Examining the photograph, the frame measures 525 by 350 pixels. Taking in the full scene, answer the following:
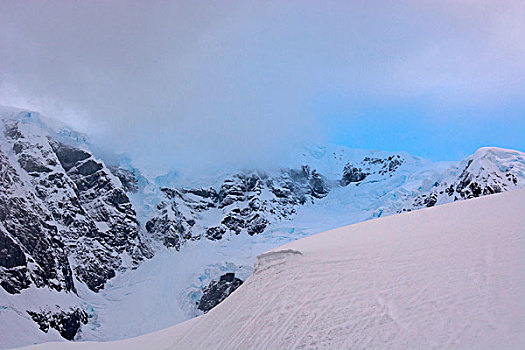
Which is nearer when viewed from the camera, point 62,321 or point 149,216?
point 62,321

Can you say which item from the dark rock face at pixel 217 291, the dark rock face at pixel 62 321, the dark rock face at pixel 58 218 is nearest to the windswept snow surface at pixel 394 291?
the dark rock face at pixel 62 321

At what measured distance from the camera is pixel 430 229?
10539 millimetres

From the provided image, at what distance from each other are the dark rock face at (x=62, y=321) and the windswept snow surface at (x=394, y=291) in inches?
2646

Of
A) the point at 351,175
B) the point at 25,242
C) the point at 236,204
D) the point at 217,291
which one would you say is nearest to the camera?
the point at 25,242

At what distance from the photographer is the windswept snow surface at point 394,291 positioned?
6070mm

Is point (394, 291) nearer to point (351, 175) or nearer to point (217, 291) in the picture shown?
point (217, 291)

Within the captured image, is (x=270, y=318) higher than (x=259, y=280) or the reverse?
the reverse

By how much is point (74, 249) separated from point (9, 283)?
34.8 metres

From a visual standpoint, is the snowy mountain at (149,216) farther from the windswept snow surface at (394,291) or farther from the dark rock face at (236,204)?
the windswept snow surface at (394,291)

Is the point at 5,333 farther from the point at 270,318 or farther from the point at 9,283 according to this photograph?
the point at 270,318

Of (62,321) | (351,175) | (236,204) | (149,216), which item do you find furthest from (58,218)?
(351,175)

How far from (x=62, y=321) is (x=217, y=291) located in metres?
30.2

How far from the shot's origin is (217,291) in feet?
272

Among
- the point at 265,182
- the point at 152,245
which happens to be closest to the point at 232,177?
the point at 265,182
